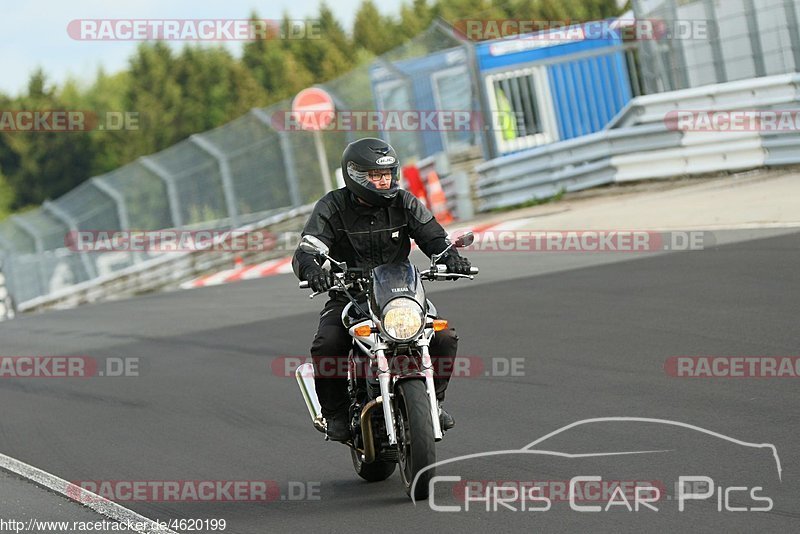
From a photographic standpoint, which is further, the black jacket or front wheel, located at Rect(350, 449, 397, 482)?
front wheel, located at Rect(350, 449, 397, 482)

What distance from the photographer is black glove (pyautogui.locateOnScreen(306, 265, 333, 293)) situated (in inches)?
250

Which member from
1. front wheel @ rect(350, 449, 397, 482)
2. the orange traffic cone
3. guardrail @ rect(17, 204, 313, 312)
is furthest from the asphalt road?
guardrail @ rect(17, 204, 313, 312)

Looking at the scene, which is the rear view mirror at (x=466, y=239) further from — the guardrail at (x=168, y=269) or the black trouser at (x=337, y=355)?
the guardrail at (x=168, y=269)

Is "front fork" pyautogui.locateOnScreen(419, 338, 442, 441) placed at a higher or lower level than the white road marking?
higher

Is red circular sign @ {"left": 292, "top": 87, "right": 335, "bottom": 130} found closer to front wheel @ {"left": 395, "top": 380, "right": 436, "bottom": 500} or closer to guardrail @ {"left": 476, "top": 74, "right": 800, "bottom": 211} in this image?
guardrail @ {"left": 476, "top": 74, "right": 800, "bottom": 211}

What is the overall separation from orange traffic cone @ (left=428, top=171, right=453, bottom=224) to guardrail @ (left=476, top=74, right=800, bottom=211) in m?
0.64

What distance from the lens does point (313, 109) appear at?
981 inches

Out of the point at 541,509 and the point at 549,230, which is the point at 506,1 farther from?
the point at 541,509

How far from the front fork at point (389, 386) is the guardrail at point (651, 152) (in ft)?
46.1

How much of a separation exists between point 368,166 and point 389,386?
3.51 ft

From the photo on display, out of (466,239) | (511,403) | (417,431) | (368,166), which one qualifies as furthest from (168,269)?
(417,431)

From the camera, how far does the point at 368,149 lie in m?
6.47

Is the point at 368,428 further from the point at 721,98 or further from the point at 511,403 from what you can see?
the point at 721,98

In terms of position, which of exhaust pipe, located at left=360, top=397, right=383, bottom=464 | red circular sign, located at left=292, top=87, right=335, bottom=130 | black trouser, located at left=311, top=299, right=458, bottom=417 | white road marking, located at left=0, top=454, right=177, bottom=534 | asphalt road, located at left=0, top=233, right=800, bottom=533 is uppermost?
red circular sign, located at left=292, top=87, right=335, bottom=130
